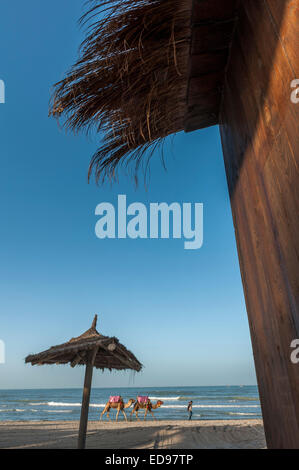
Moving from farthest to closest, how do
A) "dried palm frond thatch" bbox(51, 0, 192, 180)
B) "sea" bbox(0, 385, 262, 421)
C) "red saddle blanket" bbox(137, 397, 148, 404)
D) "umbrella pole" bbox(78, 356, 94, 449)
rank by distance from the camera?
"sea" bbox(0, 385, 262, 421) < "red saddle blanket" bbox(137, 397, 148, 404) < "umbrella pole" bbox(78, 356, 94, 449) < "dried palm frond thatch" bbox(51, 0, 192, 180)

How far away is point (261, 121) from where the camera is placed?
3.26 feet

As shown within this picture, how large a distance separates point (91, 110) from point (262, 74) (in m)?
0.82

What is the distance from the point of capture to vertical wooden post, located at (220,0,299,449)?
80 centimetres

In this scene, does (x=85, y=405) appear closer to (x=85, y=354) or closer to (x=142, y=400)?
(x=85, y=354)

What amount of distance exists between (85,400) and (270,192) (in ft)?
17.5

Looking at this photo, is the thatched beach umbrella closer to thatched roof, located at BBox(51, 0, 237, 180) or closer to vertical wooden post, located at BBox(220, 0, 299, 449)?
thatched roof, located at BBox(51, 0, 237, 180)

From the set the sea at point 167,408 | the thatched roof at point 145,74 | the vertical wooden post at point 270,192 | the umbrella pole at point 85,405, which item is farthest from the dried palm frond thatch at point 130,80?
the sea at point 167,408

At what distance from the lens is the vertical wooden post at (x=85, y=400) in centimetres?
482

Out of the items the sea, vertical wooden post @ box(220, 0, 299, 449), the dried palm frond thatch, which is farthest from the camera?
the sea

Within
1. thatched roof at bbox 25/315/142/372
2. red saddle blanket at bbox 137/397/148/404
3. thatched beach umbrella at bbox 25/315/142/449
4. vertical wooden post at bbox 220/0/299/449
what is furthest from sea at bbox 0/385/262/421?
vertical wooden post at bbox 220/0/299/449

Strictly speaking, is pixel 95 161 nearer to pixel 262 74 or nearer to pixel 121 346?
pixel 262 74

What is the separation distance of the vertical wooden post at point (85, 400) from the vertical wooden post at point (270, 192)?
449 centimetres

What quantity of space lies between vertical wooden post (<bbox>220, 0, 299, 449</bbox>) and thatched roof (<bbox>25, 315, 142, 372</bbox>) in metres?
4.13
